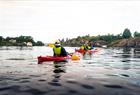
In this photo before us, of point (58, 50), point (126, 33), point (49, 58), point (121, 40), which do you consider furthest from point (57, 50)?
point (126, 33)

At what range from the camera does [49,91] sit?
33.6 ft

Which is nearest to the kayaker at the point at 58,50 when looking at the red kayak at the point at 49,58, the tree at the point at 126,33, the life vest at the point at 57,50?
the life vest at the point at 57,50

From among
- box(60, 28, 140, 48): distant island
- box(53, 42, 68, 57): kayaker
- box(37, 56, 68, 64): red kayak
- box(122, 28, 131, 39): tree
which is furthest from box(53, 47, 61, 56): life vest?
box(122, 28, 131, 39): tree

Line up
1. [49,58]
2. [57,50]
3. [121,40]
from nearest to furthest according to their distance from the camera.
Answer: [49,58], [57,50], [121,40]

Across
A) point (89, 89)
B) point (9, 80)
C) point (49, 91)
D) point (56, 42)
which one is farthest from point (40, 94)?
point (56, 42)

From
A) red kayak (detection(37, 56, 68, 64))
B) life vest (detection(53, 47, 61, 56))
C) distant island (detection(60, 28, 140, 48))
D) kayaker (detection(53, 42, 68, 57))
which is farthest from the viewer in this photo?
distant island (detection(60, 28, 140, 48))

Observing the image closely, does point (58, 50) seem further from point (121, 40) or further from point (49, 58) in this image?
point (121, 40)

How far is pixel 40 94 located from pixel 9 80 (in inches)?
142

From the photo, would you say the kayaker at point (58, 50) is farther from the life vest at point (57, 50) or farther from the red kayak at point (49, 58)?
the red kayak at point (49, 58)

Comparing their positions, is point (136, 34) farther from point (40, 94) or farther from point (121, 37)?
point (40, 94)

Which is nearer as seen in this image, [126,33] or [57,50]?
[57,50]

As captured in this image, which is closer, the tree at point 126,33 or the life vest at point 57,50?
the life vest at point 57,50

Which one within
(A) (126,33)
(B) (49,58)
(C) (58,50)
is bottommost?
(B) (49,58)

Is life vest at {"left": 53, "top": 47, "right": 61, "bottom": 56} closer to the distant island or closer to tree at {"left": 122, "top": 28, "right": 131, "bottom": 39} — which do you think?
the distant island
